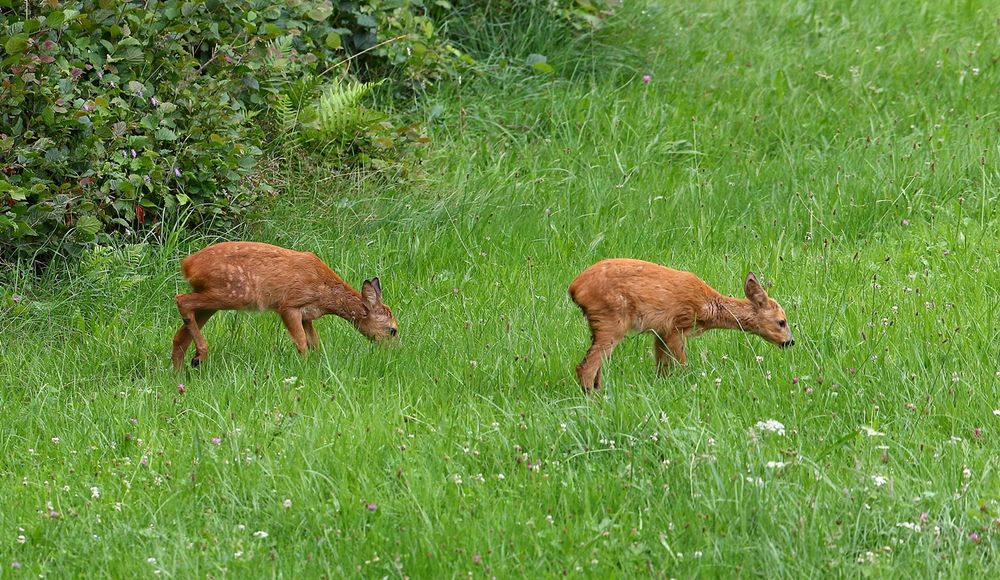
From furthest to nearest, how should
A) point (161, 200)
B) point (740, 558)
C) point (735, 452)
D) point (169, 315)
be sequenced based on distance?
point (161, 200) < point (169, 315) < point (735, 452) < point (740, 558)

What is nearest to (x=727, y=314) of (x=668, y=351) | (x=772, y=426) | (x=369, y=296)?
(x=668, y=351)

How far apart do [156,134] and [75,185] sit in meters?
0.63

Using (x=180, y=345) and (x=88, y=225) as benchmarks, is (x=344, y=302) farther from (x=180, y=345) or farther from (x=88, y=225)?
(x=88, y=225)

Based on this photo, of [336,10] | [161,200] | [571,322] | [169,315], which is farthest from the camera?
[336,10]

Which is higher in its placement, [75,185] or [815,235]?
[75,185]

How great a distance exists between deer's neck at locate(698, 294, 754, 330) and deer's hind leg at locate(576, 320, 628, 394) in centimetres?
62

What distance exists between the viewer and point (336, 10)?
448 inches

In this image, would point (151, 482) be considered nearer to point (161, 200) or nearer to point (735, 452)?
point (735, 452)

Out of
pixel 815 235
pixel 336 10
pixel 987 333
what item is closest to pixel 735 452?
pixel 987 333

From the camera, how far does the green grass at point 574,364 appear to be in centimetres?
569

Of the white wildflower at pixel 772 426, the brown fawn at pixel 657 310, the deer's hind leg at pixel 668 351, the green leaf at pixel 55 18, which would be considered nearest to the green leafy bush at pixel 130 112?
the green leaf at pixel 55 18

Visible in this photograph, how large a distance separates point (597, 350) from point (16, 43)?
383 centimetres

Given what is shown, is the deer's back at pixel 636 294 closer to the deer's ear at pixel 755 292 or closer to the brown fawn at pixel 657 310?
the brown fawn at pixel 657 310

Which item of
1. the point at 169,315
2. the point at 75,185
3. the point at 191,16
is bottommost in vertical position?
the point at 169,315
